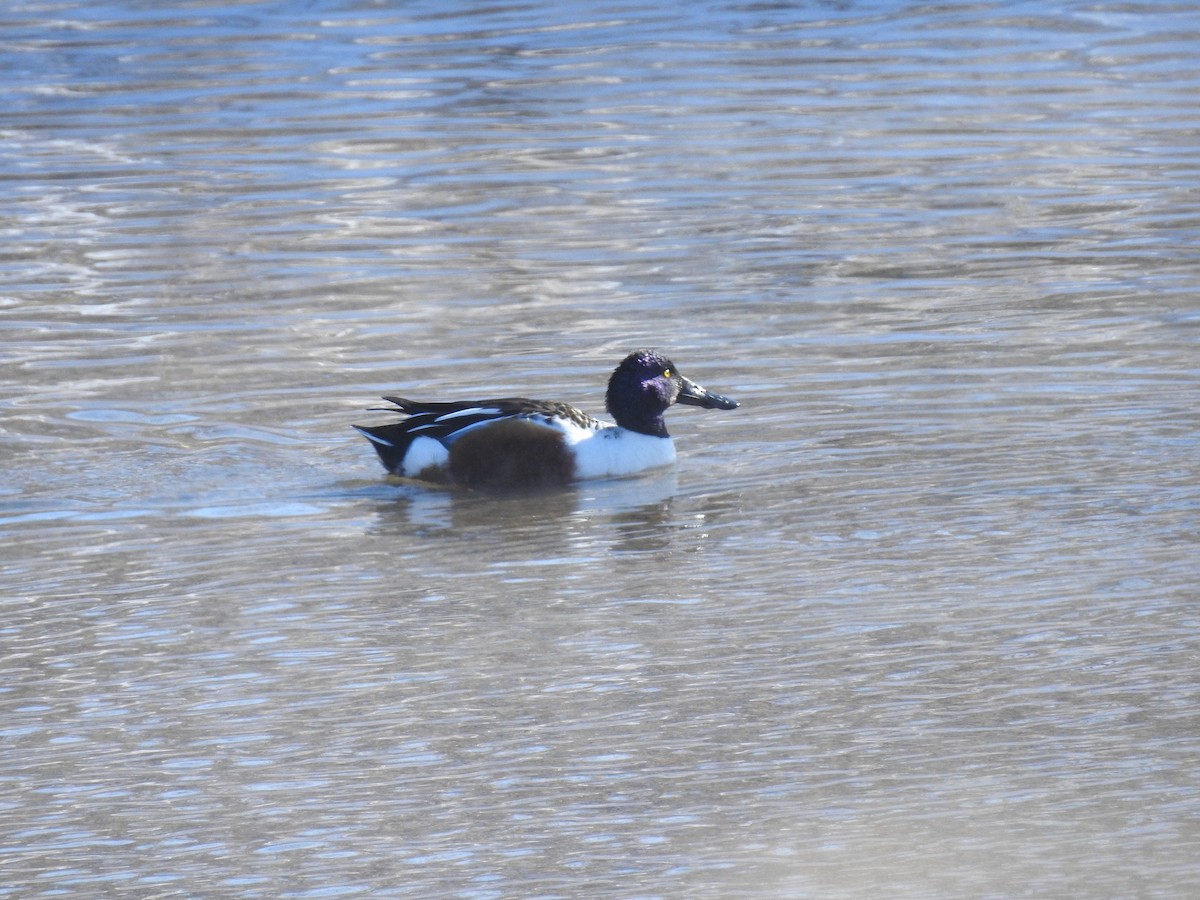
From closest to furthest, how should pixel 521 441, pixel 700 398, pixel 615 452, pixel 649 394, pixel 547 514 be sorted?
pixel 547 514 < pixel 521 441 < pixel 615 452 < pixel 649 394 < pixel 700 398

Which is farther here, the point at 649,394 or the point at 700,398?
the point at 700,398

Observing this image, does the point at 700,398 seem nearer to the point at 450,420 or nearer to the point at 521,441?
the point at 521,441

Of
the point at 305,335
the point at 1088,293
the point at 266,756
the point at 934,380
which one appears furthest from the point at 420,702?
the point at 1088,293

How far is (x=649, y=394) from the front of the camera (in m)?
9.44

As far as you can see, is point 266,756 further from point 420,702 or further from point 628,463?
point 628,463

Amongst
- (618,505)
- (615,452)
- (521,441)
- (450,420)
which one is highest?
(450,420)

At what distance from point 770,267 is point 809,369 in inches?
86.3

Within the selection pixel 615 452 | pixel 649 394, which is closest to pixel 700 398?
pixel 649 394

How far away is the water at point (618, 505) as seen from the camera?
18.0 feet

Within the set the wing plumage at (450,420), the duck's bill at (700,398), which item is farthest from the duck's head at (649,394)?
the wing plumage at (450,420)

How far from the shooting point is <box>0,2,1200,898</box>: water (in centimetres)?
548

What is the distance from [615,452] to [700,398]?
1.74 ft

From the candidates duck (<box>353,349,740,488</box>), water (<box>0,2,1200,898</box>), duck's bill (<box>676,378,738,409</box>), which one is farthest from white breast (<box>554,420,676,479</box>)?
duck's bill (<box>676,378,738,409</box>)

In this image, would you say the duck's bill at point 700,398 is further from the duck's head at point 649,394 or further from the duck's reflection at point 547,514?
the duck's reflection at point 547,514
